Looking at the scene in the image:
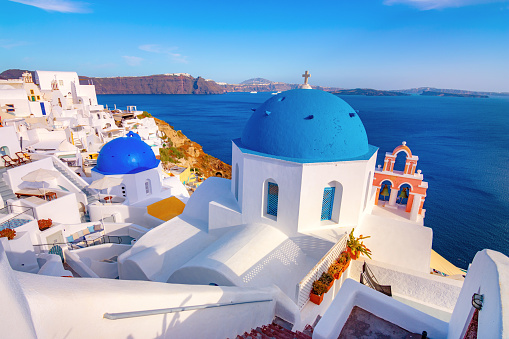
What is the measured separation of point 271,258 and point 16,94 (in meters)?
40.9

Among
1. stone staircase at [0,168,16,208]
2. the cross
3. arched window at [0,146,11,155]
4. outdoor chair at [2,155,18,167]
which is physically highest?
the cross

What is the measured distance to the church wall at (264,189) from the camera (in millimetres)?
8672

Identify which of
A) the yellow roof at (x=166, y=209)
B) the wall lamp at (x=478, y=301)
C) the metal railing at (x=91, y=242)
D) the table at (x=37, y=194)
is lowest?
the metal railing at (x=91, y=242)

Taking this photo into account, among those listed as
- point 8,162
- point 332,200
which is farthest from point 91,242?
point 332,200

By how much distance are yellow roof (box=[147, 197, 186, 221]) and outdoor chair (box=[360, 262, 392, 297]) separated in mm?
10584

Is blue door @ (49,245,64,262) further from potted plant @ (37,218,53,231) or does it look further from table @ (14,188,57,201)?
table @ (14,188,57,201)

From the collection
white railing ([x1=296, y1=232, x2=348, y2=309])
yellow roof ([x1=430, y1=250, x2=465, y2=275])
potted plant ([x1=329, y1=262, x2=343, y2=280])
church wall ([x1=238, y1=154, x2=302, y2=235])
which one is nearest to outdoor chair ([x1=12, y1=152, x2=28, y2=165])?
church wall ([x1=238, y1=154, x2=302, y2=235])

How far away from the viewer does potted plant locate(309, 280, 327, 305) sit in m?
6.71

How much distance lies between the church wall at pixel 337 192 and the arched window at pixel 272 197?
1.12 meters

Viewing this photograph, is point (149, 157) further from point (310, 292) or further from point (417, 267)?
point (417, 267)

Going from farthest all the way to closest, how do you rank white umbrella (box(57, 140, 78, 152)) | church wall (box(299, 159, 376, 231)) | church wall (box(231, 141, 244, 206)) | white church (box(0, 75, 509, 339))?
white umbrella (box(57, 140, 78, 152)) < church wall (box(231, 141, 244, 206)) < church wall (box(299, 159, 376, 231)) < white church (box(0, 75, 509, 339))

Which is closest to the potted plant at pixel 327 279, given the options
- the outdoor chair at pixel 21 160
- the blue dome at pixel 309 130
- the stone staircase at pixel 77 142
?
the blue dome at pixel 309 130

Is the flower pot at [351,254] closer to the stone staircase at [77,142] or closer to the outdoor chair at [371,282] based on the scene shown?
the outdoor chair at [371,282]

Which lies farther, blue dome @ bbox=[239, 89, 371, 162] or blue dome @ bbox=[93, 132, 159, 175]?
blue dome @ bbox=[93, 132, 159, 175]
